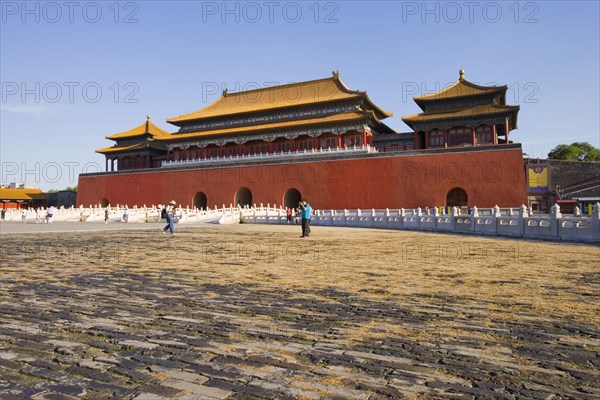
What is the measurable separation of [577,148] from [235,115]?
4052 cm

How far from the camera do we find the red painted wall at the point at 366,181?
26500 millimetres

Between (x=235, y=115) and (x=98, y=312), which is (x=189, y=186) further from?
(x=98, y=312)

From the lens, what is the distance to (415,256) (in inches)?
335

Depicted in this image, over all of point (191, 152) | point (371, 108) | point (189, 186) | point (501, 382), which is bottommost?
point (501, 382)

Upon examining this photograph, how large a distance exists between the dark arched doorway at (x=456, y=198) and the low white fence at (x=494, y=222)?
2968 millimetres

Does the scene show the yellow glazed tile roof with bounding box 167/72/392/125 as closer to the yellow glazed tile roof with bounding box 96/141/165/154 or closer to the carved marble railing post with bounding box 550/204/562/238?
the yellow glazed tile roof with bounding box 96/141/165/154

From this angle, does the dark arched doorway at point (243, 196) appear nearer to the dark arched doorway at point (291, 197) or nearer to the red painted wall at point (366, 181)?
the red painted wall at point (366, 181)

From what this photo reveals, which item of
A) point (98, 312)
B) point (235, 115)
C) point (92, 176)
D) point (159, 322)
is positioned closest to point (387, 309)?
point (159, 322)

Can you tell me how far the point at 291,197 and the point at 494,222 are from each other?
20461 millimetres

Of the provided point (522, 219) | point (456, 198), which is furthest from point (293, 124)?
→ point (522, 219)

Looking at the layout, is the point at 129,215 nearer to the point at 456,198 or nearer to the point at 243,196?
the point at 243,196

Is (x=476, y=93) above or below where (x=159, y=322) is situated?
above

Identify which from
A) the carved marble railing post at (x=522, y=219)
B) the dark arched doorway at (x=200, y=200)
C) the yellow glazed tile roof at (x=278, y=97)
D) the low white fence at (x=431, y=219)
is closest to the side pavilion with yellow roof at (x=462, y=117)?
the yellow glazed tile roof at (x=278, y=97)

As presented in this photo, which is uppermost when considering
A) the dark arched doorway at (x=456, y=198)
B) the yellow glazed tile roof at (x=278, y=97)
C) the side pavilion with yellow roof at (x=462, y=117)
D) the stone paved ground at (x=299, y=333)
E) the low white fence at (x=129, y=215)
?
the yellow glazed tile roof at (x=278, y=97)
